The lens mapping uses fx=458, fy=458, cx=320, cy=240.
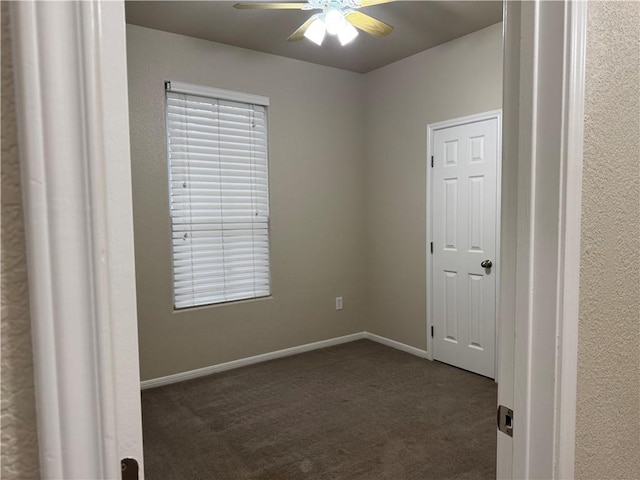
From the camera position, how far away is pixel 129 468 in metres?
0.51

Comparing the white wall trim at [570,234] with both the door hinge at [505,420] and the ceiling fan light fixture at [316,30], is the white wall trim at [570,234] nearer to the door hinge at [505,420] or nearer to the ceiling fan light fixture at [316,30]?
the door hinge at [505,420]

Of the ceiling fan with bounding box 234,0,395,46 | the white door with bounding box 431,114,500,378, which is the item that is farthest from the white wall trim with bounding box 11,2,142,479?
the white door with bounding box 431,114,500,378

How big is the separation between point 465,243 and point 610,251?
2.87 m

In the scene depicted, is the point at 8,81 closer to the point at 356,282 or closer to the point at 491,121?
the point at 491,121

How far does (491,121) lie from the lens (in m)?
3.53

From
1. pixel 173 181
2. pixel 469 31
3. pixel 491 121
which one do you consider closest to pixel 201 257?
pixel 173 181

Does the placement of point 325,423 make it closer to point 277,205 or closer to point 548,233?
point 277,205

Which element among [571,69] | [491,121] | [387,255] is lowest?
[387,255]

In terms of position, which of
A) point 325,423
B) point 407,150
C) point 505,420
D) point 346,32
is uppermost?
point 346,32

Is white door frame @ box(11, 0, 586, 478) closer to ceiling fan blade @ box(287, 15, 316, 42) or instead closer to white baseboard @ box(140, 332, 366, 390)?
ceiling fan blade @ box(287, 15, 316, 42)

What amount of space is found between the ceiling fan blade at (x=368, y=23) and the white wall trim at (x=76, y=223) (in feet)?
8.21

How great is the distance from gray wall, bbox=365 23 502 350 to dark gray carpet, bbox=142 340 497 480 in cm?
64

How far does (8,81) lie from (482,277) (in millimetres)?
3685

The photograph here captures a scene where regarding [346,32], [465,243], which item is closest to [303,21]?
[346,32]
